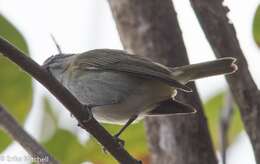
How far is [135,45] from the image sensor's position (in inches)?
169

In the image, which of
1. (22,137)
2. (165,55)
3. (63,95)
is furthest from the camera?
(165,55)

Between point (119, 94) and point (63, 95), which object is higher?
point (63, 95)

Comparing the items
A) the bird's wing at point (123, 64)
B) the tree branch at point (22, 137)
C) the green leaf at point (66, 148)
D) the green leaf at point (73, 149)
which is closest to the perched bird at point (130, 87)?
the bird's wing at point (123, 64)

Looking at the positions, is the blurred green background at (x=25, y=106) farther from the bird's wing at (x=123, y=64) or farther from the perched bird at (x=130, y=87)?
the bird's wing at (x=123, y=64)

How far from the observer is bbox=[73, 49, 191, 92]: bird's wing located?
359cm

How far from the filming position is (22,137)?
286 cm

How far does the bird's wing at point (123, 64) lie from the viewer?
3590 millimetres

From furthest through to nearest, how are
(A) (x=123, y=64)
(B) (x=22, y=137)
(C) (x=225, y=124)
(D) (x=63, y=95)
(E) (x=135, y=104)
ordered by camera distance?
(A) (x=123, y=64)
(E) (x=135, y=104)
(C) (x=225, y=124)
(B) (x=22, y=137)
(D) (x=63, y=95)

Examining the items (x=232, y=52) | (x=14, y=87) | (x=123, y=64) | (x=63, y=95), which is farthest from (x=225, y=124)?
(x=14, y=87)

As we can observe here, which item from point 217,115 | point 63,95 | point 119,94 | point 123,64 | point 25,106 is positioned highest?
point 63,95

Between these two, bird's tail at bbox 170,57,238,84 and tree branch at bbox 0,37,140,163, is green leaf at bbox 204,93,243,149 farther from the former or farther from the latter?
tree branch at bbox 0,37,140,163

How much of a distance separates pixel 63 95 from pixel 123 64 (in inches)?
51.1

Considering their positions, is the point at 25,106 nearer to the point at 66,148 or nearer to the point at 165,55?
the point at 66,148

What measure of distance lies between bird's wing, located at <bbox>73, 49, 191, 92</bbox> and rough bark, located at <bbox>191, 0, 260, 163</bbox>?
0.31 metres
